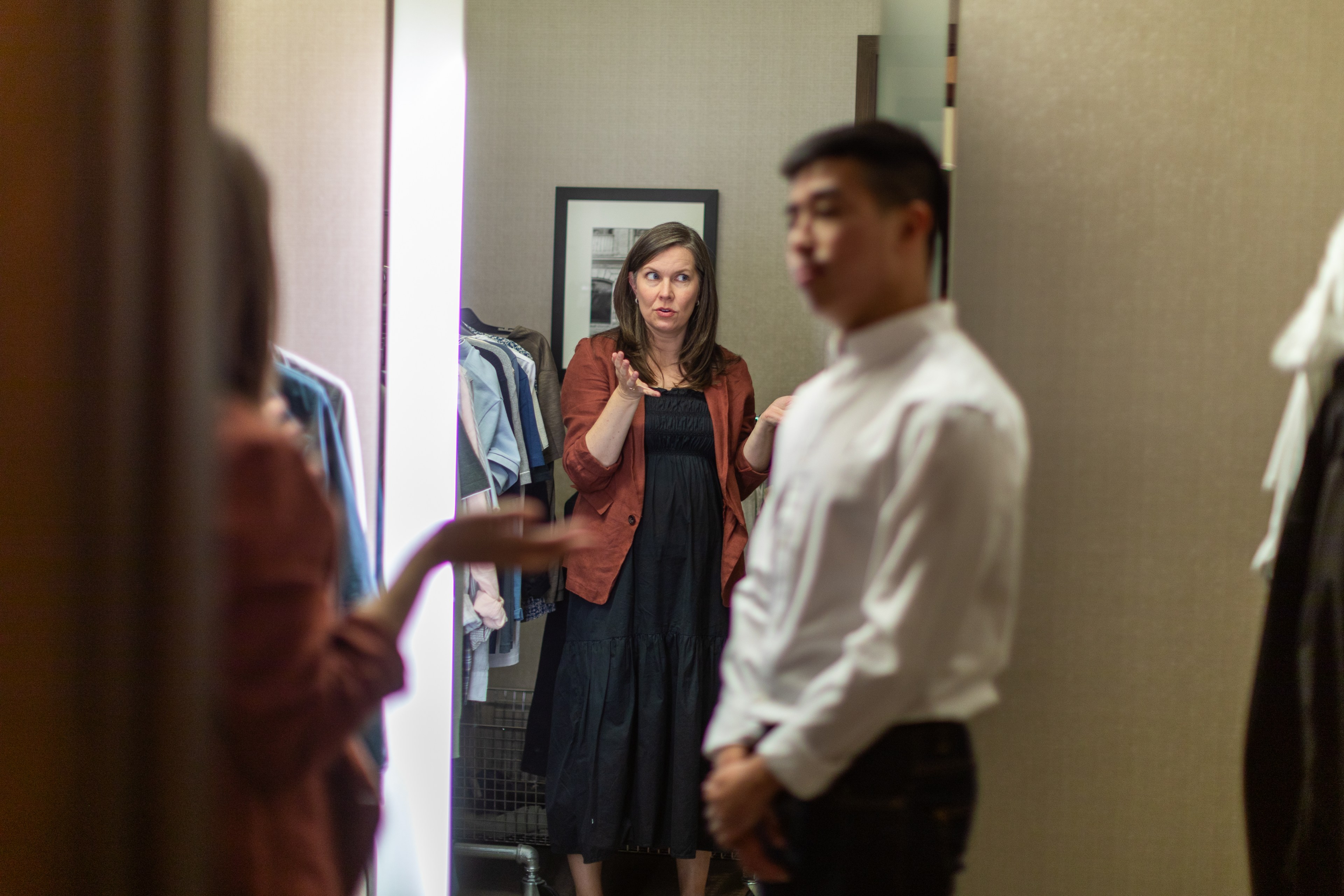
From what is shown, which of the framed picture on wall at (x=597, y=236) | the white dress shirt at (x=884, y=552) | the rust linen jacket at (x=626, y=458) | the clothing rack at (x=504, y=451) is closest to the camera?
the white dress shirt at (x=884, y=552)

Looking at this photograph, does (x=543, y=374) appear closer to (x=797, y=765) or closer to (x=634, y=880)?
(x=634, y=880)

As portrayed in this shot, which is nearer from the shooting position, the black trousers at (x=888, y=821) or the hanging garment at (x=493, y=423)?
the black trousers at (x=888, y=821)

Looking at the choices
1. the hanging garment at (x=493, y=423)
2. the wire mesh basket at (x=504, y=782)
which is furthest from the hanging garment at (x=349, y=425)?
the wire mesh basket at (x=504, y=782)

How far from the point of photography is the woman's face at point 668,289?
1.22 meters

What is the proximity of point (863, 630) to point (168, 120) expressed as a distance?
58 cm

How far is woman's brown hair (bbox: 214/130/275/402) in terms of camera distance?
0.67 metres

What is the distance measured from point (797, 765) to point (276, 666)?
1.18ft

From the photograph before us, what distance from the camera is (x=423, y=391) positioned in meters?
1.00

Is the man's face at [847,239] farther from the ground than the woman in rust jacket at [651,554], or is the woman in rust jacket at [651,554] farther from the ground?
the man's face at [847,239]

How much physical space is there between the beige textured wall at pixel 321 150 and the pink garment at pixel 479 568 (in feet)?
1.23

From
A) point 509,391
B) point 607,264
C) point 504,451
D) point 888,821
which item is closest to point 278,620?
point 888,821

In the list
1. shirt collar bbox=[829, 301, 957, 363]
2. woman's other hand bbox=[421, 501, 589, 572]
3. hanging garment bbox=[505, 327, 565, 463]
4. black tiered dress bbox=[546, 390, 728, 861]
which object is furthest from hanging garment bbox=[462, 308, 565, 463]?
shirt collar bbox=[829, 301, 957, 363]

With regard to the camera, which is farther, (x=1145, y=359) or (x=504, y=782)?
(x=504, y=782)

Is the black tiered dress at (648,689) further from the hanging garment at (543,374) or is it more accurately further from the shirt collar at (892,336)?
the shirt collar at (892,336)
